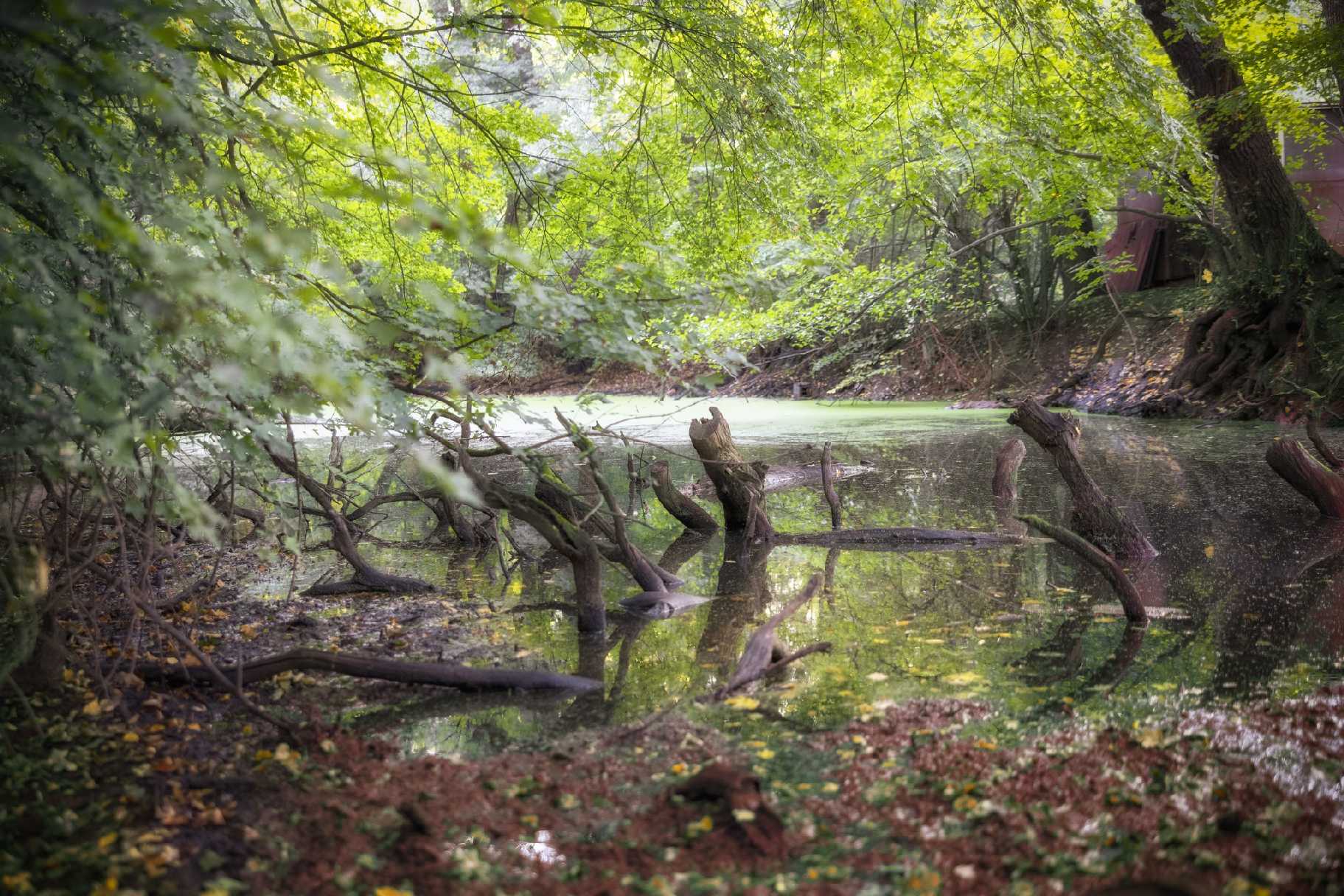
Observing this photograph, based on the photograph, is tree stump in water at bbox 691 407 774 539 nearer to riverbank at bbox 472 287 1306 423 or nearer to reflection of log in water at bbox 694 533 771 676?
reflection of log in water at bbox 694 533 771 676

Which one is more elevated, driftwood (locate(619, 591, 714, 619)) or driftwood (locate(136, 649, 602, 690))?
driftwood (locate(136, 649, 602, 690))

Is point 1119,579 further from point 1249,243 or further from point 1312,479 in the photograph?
point 1249,243

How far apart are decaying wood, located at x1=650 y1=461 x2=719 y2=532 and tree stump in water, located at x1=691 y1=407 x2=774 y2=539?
0.22 metres

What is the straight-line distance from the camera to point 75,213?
9.02 feet

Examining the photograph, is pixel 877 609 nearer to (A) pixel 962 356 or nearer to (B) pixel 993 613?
(B) pixel 993 613

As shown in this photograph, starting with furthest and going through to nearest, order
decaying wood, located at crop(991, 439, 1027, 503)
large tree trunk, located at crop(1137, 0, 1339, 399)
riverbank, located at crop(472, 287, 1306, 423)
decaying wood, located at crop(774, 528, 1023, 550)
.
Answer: riverbank, located at crop(472, 287, 1306, 423) < large tree trunk, located at crop(1137, 0, 1339, 399) < decaying wood, located at crop(991, 439, 1027, 503) < decaying wood, located at crop(774, 528, 1023, 550)

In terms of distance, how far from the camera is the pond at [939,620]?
3.37 m

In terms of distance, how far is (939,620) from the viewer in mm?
4469

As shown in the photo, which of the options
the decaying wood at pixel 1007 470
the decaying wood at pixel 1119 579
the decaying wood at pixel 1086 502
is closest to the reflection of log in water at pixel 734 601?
the decaying wood at pixel 1119 579

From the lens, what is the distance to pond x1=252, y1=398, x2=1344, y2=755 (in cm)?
337

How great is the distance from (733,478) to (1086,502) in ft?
7.31

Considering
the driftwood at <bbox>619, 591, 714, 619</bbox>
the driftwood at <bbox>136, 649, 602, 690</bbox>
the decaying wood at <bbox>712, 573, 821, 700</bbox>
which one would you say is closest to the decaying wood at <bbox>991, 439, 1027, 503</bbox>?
the driftwood at <bbox>619, 591, 714, 619</bbox>

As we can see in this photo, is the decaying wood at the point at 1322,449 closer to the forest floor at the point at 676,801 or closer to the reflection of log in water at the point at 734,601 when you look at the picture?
the reflection of log in water at the point at 734,601

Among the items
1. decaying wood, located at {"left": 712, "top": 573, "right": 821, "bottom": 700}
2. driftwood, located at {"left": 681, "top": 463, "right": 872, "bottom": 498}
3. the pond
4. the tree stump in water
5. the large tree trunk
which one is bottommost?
the pond
